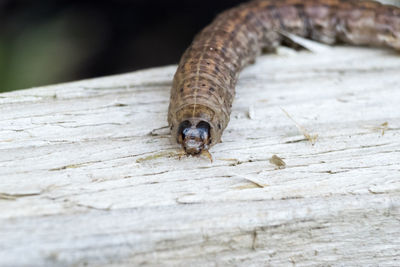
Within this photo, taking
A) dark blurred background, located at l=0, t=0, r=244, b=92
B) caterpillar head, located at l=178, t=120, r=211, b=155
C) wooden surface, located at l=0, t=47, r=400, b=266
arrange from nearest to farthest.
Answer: wooden surface, located at l=0, t=47, r=400, b=266, caterpillar head, located at l=178, t=120, r=211, b=155, dark blurred background, located at l=0, t=0, r=244, b=92

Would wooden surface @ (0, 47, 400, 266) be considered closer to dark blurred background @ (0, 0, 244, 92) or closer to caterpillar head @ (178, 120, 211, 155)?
caterpillar head @ (178, 120, 211, 155)

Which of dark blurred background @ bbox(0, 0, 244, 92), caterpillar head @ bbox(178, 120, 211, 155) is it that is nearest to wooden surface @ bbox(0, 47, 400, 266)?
caterpillar head @ bbox(178, 120, 211, 155)

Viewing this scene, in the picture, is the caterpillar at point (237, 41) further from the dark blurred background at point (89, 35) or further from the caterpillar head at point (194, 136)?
the dark blurred background at point (89, 35)

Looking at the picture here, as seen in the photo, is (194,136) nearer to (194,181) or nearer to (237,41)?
(194,181)

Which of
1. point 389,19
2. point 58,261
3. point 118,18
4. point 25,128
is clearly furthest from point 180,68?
point 118,18

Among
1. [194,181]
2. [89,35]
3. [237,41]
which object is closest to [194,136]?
[194,181]

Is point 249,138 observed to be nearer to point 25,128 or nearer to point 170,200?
point 170,200
